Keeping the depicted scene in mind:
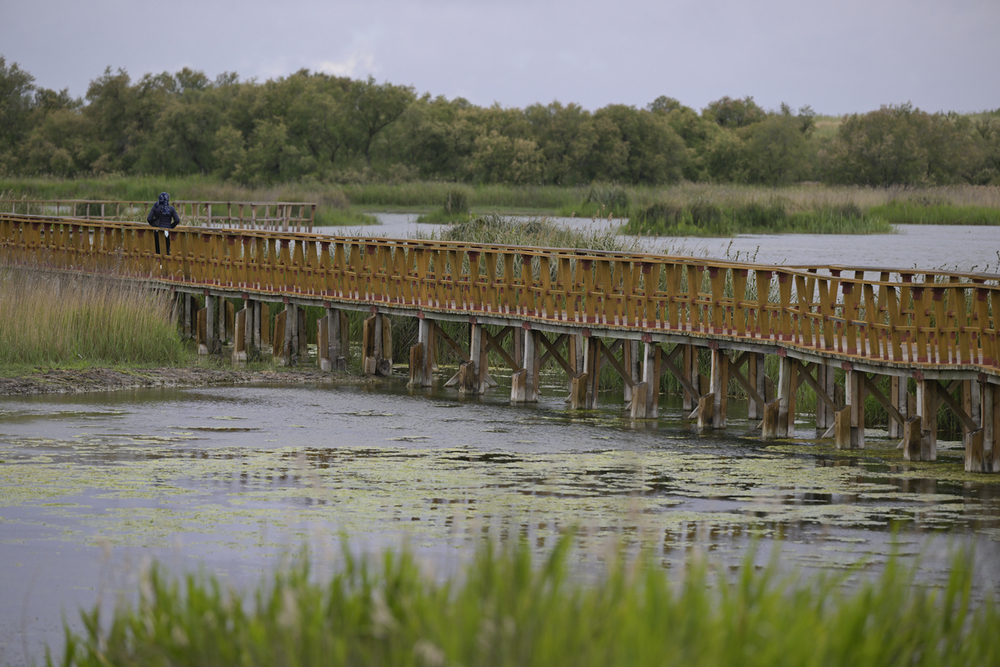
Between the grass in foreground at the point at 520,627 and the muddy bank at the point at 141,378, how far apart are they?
16.1 m

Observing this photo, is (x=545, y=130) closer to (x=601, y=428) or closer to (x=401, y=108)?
(x=401, y=108)

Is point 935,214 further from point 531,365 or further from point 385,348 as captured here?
point 531,365

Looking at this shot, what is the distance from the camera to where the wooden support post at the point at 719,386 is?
20.0 m

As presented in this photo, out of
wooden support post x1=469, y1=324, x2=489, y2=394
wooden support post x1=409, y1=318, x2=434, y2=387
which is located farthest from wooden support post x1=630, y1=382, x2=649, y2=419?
wooden support post x1=409, y1=318, x2=434, y2=387

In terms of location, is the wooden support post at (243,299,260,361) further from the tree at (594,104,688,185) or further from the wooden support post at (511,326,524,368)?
the tree at (594,104,688,185)

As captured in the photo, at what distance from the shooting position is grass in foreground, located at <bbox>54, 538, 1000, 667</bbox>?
4.87 m

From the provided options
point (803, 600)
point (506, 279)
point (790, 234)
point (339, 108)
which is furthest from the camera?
point (339, 108)

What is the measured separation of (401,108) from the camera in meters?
93.4

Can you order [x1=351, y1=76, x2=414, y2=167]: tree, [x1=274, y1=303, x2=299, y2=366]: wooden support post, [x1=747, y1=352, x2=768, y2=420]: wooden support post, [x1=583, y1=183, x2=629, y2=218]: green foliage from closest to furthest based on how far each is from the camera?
[x1=747, y1=352, x2=768, y2=420]: wooden support post → [x1=274, y1=303, x2=299, y2=366]: wooden support post → [x1=583, y1=183, x2=629, y2=218]: green foliage → [x1=351, y1=76, x2=414, y2=167]: tree

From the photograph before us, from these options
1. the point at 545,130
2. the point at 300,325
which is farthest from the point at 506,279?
the point at 545,130

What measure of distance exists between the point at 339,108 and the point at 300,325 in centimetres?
6554

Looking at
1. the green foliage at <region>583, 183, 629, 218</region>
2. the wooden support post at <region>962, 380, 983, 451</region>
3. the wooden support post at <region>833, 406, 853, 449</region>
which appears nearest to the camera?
the wooden support post at <region>962, 380, 983, 451</region>

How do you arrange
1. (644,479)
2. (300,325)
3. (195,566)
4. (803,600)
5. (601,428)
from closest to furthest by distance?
(803,600)
(195,566)
(644,479)
(601,428)
(300,325)

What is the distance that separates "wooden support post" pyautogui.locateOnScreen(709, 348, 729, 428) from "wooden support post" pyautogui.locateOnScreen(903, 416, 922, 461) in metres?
3.39
